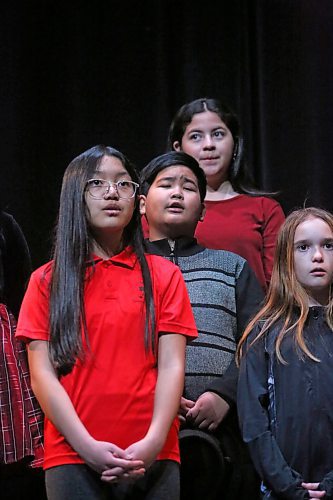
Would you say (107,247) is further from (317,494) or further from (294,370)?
(317,494)

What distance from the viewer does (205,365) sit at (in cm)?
223

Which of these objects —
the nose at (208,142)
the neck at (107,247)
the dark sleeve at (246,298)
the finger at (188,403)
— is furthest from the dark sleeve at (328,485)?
the nose at (208,142)

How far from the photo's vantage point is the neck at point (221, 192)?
2.84m

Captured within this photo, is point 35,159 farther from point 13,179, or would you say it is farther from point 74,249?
point 74,249

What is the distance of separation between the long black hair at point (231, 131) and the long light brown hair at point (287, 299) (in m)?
0.58

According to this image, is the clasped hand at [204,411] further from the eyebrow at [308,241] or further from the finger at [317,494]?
the eyebrow at [308,241]

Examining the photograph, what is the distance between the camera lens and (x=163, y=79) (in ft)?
10.6

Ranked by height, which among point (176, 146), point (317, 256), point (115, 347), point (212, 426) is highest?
point (176, 146)

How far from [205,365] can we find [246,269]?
307mm

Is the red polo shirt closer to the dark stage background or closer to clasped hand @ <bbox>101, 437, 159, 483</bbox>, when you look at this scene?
clasped hand @ <bbox>101, 437, 159, 483</bbox>

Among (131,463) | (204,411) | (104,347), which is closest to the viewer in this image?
(131,463)

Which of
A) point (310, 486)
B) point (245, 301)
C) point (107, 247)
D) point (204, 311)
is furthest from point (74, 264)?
point (310, 486)

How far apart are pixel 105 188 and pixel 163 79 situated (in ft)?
4.21

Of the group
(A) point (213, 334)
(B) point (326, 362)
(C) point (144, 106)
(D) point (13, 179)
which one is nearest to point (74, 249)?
(A) point (213, 334)
